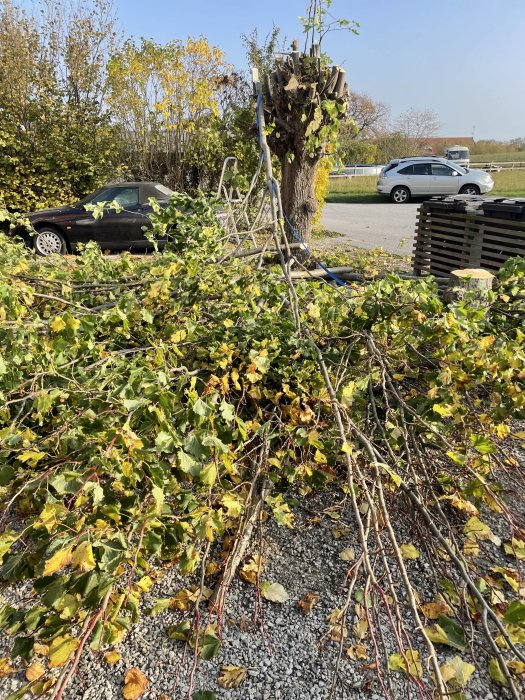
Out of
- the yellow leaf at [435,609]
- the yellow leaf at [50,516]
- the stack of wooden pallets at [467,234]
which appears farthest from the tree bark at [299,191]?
the yellow leaf at [50,516]

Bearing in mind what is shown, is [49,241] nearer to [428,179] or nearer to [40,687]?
[40,687]

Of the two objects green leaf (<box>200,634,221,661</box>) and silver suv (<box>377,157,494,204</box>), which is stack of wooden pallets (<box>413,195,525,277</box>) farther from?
silver suv (<box>377,157,494,204</box>)

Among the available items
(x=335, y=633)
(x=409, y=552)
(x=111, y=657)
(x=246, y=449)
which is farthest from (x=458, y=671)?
(x=246, y=449)

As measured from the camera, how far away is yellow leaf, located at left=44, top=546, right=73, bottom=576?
3.83 ft

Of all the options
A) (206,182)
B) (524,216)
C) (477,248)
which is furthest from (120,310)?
(206,182)

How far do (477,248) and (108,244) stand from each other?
6.70 m

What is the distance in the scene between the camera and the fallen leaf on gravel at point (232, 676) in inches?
65.4

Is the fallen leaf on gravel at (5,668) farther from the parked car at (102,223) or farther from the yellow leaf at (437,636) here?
the parked car at (102,223)

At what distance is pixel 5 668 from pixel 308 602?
1.08 metres

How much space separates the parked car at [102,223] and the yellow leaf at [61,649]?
9.02m

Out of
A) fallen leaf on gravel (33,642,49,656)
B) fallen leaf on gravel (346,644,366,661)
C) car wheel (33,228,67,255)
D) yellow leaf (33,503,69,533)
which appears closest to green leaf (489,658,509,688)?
fallen leaf on gravel (346,644,366,661)

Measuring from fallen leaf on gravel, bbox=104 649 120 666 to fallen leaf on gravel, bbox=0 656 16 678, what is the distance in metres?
0.31

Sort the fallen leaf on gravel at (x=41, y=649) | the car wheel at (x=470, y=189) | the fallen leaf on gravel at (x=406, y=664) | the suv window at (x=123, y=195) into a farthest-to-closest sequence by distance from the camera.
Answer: the car wheel at (x=470, y=189) < the suv window at (x=123, y=195) < the fallen leaf on gravel at (x=41, y=649) < the fallen leaf on gravel at (x=406, y=664)

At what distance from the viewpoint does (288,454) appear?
2133 millimetres
